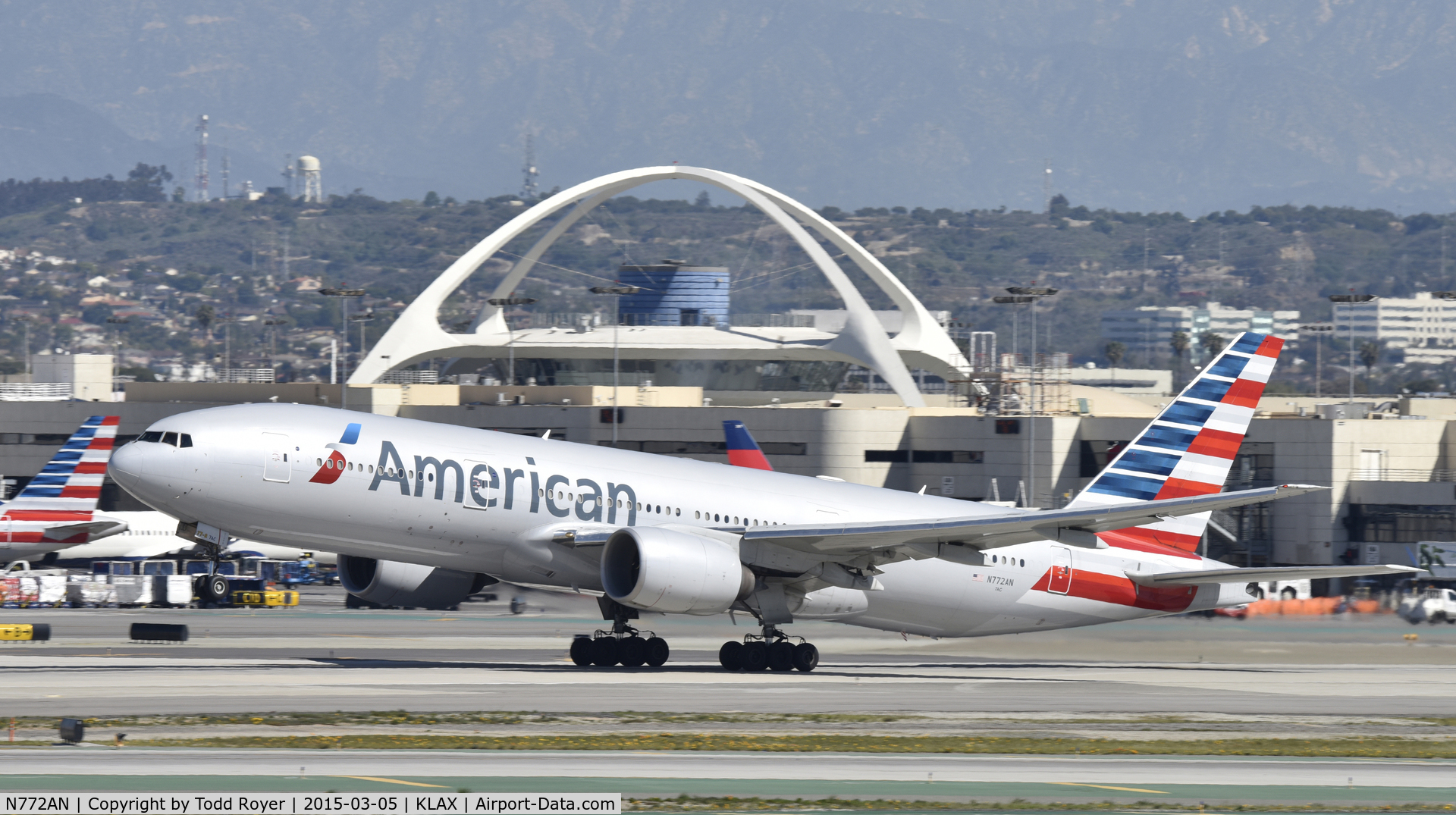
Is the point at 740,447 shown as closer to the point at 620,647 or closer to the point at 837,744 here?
the point at 620,647

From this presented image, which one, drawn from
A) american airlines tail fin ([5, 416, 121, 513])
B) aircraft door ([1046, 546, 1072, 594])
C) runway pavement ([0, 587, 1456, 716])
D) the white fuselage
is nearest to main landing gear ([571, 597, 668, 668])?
runway pavement ([0, 587, 1456, 716])

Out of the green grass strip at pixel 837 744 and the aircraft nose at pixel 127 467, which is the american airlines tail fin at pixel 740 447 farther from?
the green grass strip at pixel 837 744

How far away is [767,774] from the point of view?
2248 cm

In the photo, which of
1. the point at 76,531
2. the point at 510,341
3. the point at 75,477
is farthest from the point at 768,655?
the point at 510,341

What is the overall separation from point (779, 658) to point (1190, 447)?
11.9 meters

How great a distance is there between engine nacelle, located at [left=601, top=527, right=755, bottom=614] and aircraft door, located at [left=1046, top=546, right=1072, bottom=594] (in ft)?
29.6

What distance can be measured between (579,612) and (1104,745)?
793 inches

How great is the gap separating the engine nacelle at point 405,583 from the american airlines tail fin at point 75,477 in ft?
108

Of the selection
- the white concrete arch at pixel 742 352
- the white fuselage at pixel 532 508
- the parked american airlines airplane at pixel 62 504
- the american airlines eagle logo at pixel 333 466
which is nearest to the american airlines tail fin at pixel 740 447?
the white fuselage at pixel 532 508

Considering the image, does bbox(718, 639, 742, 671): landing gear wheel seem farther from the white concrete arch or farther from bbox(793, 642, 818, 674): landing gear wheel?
the white concrete arch

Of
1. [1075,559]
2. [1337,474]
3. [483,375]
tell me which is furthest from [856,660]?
[483,375]

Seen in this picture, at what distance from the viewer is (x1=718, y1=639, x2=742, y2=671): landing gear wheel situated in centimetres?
3862

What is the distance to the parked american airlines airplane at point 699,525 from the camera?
3447 cm

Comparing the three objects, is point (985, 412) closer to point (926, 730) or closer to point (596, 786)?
point (926, 730)
